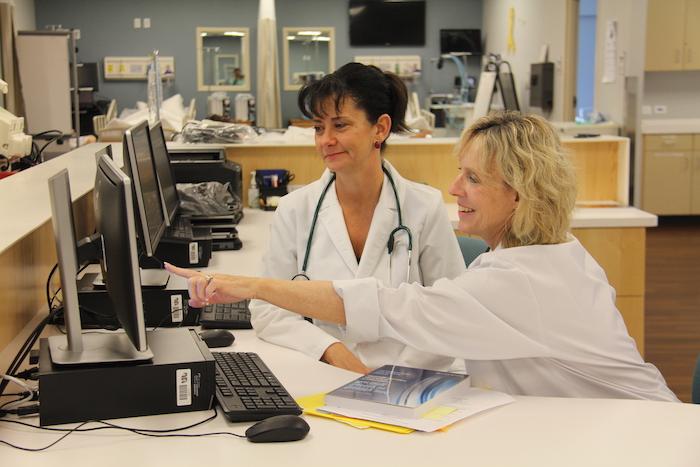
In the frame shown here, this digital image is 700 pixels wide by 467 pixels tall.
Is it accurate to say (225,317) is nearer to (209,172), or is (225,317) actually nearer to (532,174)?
(532,174)

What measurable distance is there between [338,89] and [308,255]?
1.49ft

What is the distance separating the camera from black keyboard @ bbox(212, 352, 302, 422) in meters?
1.62

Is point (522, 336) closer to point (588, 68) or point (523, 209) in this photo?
A: point (523, 209)

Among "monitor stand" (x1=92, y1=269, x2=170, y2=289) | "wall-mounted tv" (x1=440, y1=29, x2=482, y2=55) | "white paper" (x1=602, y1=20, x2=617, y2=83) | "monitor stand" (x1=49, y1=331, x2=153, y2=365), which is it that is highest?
"wall-mounted tv" (x1=440, y1=29, x2=482, y2=55)

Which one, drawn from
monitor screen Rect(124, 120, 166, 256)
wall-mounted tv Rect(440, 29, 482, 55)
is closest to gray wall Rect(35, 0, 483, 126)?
wall-mounted tv Rect(440, 29, 482, 55)

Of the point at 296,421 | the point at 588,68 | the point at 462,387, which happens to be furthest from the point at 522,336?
the point at 588,68

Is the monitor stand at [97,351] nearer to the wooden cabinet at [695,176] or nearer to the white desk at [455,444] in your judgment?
the white desk at [455,444]

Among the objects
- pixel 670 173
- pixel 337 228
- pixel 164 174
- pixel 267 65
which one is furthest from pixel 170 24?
pixel 337 228

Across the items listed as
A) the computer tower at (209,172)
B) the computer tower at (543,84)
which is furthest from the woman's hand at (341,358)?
the computer tower at (543,84)

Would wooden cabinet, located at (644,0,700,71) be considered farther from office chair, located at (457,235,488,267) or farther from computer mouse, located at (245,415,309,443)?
computer mouse, located at (245,415,309,443)

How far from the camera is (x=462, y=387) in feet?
5.72

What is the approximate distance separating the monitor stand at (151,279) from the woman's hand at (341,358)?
54 cm

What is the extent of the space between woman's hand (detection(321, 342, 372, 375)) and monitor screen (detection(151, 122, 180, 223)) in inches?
43.4

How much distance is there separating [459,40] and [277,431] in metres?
11.6
